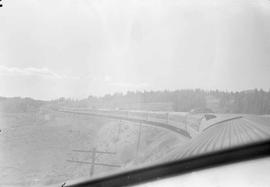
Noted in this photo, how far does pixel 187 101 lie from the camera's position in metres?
1.44

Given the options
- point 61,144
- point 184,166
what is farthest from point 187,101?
point 61,144

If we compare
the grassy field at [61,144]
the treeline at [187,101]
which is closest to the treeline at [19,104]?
the grassy field at [61,144]

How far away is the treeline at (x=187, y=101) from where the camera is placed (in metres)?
1.38

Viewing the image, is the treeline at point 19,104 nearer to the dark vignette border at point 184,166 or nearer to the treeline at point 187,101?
the treeline at point 187,101

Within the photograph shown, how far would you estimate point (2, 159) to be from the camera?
1.57 m

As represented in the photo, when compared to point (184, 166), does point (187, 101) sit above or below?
above

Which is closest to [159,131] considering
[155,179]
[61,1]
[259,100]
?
[155,179]

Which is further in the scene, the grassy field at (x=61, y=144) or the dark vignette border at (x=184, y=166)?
the grassy field at (x=61, y=144)

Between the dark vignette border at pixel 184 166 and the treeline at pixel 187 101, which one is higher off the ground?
the treeline at pixel 187 101

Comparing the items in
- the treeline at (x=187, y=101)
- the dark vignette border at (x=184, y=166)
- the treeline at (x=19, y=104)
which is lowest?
the dark vignette border at (x=184, y=166)

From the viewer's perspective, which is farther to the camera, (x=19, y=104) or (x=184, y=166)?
(x=19, y=104)

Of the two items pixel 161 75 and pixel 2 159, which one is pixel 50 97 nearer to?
pixel 2 159

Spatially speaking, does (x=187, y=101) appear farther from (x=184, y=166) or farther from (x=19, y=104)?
(x=19, y=104)

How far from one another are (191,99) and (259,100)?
0.99ft
